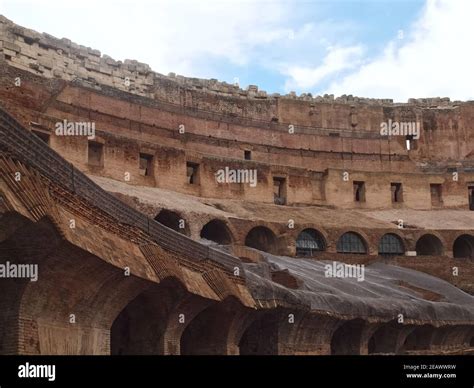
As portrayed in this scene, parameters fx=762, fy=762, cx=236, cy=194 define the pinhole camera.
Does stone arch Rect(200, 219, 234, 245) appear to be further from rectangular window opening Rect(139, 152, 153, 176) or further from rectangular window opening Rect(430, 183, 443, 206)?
rectangular window opening Rect(430, 183, 443, 206)

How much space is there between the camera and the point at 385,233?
125 feet

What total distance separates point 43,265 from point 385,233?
29310 mm

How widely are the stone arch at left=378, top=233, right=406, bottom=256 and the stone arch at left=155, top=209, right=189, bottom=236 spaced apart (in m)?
12.3

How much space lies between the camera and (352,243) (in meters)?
37.2

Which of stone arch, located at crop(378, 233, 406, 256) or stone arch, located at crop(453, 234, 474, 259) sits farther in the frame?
stone arch, located at crop(453, 234, 474, 259)

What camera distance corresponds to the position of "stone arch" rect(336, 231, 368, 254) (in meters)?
36.9

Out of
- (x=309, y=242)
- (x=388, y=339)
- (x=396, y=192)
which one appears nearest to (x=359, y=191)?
(x=396, y=192)

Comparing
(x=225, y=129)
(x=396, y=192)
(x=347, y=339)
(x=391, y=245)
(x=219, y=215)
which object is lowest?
(x=347, y=339)

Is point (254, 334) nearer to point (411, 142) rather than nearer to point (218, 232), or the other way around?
point (218, 232)

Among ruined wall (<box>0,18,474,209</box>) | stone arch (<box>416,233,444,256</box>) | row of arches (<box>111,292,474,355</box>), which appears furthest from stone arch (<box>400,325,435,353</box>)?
stone arch (<box>416,233,444,256</box>)

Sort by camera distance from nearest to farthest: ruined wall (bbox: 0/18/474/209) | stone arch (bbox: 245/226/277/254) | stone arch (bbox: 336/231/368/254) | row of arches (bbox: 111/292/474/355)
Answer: row of arches (bbox: 111/292/474/355) → ruined wall (bbox: 0/18/474/209) → stone arch (bbox: 245/226/277/254) → stone arch (bbox: 336/231/368/254)

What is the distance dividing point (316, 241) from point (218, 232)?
5.93 metres

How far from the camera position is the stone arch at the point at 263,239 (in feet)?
112

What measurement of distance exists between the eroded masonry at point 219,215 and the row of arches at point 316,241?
0.30 ft
